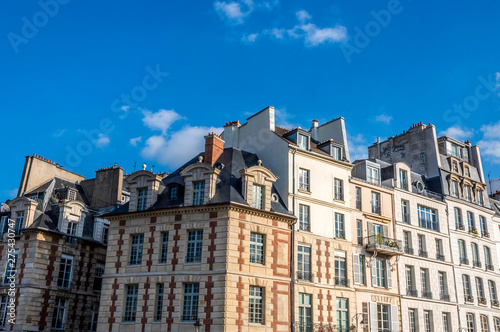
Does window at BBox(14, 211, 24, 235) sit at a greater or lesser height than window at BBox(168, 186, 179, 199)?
lesser

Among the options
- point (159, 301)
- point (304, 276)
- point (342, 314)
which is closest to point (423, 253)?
point (342, 314)

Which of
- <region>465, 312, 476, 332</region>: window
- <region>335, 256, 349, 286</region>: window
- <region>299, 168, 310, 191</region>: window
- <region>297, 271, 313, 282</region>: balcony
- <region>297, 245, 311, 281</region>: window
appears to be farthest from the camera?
<region>465, 312, 476, 332</region>: window

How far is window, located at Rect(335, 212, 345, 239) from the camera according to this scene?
2936 centimetres

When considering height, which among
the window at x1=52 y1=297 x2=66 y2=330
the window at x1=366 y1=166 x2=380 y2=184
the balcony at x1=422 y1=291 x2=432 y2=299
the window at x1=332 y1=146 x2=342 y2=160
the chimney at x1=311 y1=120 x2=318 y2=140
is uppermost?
the chimney at x1=311 y1=120 x2=318 y2=140

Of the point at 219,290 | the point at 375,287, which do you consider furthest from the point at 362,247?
the point at 219,290

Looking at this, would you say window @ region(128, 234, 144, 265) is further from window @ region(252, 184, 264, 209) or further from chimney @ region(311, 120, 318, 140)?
chimney @ region(311, 120, 318, 140)

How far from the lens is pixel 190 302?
24641mm

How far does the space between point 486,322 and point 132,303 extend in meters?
23.1

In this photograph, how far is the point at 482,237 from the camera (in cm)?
3706

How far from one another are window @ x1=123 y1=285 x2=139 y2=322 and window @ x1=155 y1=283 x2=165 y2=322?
3.85 feet

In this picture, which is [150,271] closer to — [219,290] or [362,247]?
[219,290]

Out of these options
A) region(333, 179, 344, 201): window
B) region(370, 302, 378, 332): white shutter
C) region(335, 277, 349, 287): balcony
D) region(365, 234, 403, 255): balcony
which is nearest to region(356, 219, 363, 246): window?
region(365, 234, 403, 255): balcony

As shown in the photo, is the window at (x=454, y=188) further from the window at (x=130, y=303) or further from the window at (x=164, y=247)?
the window at (x=130, y=303)

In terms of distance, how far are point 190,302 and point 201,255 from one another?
222 centimetres
